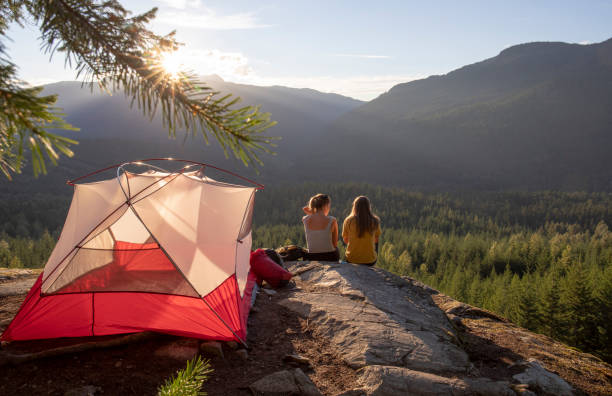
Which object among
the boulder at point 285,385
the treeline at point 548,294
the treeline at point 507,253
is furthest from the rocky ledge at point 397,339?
the treeline at point 507,253

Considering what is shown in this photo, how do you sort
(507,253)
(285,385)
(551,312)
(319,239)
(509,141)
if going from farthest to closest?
(509,141)
(507,253)
(551,312)
(319,239)
(285,385)

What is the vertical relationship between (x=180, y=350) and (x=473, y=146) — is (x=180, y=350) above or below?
below

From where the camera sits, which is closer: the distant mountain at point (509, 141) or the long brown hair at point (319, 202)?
the long brown hair at point (319, 202)

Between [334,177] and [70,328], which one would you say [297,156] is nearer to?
[334,177]

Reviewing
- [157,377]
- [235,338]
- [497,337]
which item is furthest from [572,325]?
[157,377]

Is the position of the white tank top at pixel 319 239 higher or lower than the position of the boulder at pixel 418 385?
higher

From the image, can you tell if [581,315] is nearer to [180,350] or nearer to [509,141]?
[180,350]

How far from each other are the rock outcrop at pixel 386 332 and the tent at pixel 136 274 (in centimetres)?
122

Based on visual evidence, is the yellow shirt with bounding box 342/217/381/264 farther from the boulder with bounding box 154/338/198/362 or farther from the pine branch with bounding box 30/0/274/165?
the pine branch with bounding box 30/0/274/165

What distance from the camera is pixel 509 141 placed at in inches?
5689

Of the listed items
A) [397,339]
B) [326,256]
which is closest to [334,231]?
[326,256]

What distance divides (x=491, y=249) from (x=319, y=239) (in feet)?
68.4

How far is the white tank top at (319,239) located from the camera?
23.9ft

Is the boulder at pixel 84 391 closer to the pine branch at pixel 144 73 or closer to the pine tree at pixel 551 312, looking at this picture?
the pine branch at pixel 144 73
